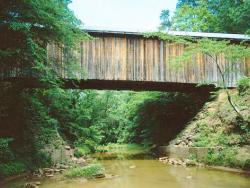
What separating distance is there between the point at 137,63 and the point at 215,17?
18.3 meters

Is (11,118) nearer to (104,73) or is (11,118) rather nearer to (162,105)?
(104,73)

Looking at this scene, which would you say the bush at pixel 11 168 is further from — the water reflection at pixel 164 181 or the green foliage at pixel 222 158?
the green foliage at pixel 222 158

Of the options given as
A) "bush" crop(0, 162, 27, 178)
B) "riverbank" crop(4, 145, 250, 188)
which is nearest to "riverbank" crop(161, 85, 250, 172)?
"riverbank" crop(4, 145, 250, 188)

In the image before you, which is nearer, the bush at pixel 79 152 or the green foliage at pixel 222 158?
the green foliage at pixel 222 158

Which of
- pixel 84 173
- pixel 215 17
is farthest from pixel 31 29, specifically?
pixel 215 17

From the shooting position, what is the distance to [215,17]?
34875 millimetres

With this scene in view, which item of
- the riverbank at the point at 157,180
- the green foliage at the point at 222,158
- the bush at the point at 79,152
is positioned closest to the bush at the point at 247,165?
the green foliage at the point at 222,158

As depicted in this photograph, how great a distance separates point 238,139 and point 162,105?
10967mm

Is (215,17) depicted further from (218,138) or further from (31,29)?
(31,29)

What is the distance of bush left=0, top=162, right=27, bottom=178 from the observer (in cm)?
1133

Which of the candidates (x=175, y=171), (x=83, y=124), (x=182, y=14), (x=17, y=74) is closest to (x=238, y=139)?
(x=175, y=171)

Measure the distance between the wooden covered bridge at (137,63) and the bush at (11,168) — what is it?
652cm

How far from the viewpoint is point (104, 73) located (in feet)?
62.3

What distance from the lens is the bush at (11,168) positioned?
446 inches
